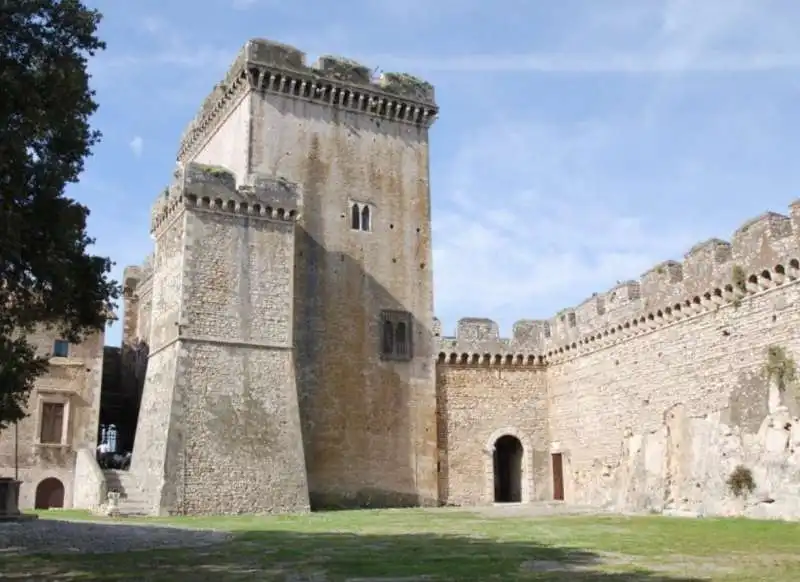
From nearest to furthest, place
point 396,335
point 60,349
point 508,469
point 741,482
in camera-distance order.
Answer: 1. point 741,482
2. point 396,335
3. point 508,469
4. point 60,349

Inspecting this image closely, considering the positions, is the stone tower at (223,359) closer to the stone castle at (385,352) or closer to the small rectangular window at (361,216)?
the stone castle at (385,352)

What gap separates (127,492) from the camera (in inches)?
867

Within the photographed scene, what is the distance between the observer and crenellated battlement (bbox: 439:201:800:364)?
18234 mm

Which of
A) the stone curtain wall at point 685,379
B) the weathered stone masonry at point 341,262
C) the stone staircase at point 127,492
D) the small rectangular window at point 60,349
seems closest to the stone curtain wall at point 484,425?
the stone curtain wall at point 685,379

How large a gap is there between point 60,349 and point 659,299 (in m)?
21.1

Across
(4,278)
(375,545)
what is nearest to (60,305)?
(4,278)

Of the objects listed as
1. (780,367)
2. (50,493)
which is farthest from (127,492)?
(780,367)

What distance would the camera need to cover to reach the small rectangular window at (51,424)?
28.8 m

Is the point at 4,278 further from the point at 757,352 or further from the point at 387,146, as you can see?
the point at 387,146

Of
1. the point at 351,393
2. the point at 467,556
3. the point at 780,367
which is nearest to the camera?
the point at 467,556

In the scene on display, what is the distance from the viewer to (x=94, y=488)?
2258 cm

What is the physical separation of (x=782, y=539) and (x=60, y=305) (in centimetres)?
1087

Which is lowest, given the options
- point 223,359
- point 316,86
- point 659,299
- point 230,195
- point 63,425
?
point 63,425

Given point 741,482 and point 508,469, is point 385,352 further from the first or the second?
point 741,482
